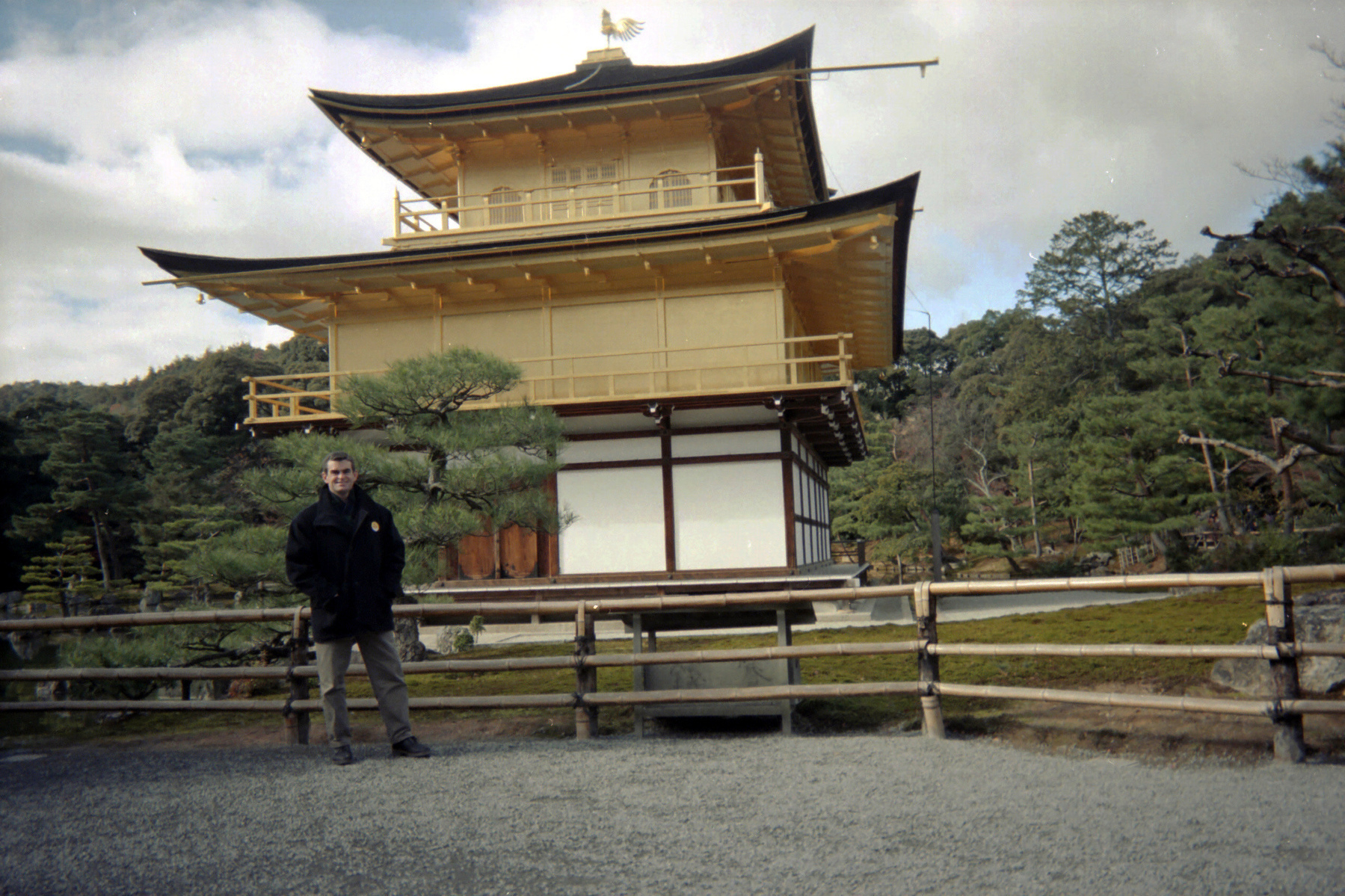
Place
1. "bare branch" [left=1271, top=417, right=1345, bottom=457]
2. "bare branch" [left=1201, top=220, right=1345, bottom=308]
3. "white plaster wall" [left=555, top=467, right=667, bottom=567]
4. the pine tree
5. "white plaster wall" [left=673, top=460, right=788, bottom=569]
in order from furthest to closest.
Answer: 1. the pine tree
2. "white plaster wall" [left=555, top=467, right=667, bottom=567]
3. "white plaster wall" [left=673, top=460, right=788, bottom=569]
4. "bare branch" [left=1271, top=417, right=1345, bottom=457]
5. "bare branch" [left=1201, top=220, right=1345, bottom=308]

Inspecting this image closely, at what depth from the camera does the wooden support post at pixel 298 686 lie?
538cm

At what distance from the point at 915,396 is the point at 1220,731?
4209 centimetres

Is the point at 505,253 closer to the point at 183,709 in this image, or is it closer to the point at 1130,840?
the point at 183,709

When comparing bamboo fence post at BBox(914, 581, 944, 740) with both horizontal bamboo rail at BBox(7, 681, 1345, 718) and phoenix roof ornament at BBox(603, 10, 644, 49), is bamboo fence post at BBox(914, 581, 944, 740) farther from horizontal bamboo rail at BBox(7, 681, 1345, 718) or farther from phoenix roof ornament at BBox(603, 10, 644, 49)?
phoenix roof ornament at BBox(603, 10, 644, 49)

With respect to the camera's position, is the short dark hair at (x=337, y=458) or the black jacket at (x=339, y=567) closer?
the black jacket at (x=339, y=567)

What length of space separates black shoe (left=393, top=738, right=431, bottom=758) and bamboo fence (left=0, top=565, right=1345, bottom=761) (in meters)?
0.50

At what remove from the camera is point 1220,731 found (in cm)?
447

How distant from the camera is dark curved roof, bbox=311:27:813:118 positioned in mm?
13648

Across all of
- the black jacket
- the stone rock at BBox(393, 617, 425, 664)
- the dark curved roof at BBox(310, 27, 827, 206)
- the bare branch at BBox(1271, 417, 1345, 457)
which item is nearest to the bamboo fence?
the black jacket

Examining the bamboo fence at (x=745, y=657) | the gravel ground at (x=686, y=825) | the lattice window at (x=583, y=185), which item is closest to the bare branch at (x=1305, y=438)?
the bamboo fence at (x=745, y=657)

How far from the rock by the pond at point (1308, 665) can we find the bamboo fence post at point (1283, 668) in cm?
102

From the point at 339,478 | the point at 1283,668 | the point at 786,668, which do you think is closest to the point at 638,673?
the point at 786,668

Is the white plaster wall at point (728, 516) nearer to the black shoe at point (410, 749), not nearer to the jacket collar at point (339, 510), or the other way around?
the black shoe at point (410, 749)

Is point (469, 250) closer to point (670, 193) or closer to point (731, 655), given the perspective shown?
point (670, 193)
